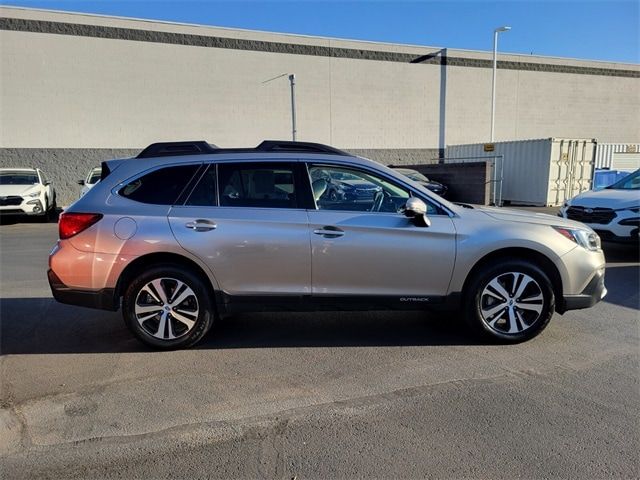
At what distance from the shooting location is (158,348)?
4.31m

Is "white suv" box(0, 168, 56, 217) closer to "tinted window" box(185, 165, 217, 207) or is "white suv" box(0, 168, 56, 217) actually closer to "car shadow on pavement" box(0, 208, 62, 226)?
"car shadow on pavement" box(0, 208, 62, 226)

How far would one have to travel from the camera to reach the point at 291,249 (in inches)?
165

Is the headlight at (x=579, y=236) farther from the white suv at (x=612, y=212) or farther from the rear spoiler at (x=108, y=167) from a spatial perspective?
the white suv at (x=612, y=212)

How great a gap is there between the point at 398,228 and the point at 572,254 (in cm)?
161

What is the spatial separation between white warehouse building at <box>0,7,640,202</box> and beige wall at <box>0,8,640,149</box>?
0.05 m

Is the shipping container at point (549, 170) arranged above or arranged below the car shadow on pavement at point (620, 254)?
above

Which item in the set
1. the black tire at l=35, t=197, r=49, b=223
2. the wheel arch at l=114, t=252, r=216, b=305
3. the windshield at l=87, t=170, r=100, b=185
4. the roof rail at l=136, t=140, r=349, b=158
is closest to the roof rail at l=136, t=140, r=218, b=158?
the roof rail at l=136, t=140, r=349, b=158

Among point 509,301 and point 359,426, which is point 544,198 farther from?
point 359,426

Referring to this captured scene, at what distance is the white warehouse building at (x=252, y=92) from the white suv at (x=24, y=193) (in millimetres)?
5124

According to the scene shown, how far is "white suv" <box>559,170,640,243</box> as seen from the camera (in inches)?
318

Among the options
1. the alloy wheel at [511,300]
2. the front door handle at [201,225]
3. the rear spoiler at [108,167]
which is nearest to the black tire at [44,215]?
the rear spoiler at [108,167]

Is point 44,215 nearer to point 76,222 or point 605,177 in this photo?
point 76,222

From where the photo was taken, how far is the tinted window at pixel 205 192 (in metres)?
4.29

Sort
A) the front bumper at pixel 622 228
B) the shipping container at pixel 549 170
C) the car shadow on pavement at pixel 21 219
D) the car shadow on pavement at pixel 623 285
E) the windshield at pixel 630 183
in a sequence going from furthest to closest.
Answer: the shipping container at pixel 549 170 < the car shadow on pavement at pixel 21 219 < the windshield at pixel 630 183 < the front bumper at pixel 622 228 < the car shadow on pavement at pixel 623 285
